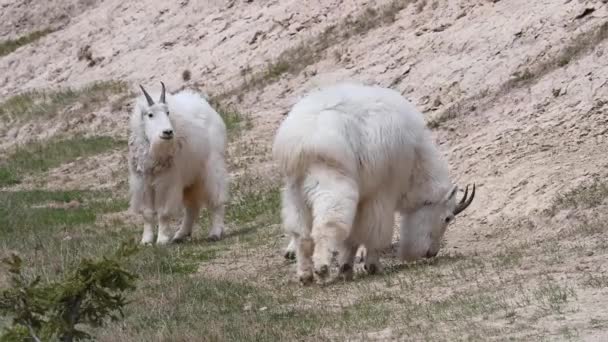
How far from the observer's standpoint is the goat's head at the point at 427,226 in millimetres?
11992

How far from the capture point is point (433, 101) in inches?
795

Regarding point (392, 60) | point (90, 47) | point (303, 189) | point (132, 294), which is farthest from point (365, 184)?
point (90, 47)

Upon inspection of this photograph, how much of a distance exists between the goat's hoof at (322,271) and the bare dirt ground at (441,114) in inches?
5.7

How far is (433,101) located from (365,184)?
31.7 feet

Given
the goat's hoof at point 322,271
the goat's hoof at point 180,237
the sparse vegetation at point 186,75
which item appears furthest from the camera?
the sparse vegetation at point 186,75

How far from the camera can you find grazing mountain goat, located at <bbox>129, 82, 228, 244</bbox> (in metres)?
14.7

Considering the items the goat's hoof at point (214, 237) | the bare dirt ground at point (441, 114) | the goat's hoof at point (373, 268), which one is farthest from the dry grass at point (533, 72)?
the goat's hoof at point (373, 268)

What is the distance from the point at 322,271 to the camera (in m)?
10.4

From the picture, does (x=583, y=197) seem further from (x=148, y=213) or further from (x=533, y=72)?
(x=533, y=72)

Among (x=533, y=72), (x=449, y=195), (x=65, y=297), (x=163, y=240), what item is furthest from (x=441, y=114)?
(x=65, y=297)

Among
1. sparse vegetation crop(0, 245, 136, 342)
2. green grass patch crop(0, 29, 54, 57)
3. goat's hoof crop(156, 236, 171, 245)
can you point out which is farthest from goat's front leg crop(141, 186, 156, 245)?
green grass patch crop(0, 29, 54, 57)

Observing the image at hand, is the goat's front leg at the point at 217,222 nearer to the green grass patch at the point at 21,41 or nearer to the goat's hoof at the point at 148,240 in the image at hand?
the goat's hoof at the point at 148,240

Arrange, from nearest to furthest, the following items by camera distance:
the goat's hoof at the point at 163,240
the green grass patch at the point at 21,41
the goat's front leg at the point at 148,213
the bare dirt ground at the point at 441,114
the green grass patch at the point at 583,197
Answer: the bare dirt ground at the point at 441,114 → the green grass patch at the point at 583,197 → the goat's hoof at the point at 163,240 → the goat's front leg at the point at 148,213 → the green grass patch at the point at 21,41

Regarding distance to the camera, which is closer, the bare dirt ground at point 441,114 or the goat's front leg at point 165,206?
the bare dirt ground at point 441,114
